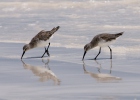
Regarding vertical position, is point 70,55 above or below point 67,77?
above

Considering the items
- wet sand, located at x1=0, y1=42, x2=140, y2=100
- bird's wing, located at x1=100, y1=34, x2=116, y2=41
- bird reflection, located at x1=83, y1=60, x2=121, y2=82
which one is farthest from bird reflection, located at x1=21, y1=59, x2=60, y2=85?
bird's wing, located at x1=100, y1=34, x2=116, y2=41

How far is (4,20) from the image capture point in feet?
67.9

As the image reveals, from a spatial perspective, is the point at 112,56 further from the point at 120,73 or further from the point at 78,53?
the point at 120,73

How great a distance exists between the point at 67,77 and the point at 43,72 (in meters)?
0.78

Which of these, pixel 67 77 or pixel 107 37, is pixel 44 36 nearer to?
pixel 107 37

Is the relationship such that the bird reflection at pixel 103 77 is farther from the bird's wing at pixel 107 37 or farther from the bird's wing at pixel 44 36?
the bird's wing at pixel 44 36

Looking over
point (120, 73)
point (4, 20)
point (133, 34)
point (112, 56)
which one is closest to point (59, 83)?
point (120, 73)

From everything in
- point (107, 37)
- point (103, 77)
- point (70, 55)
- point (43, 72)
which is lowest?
point (103, 77)

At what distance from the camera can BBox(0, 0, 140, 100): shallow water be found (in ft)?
29.3

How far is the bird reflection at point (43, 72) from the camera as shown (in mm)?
10078

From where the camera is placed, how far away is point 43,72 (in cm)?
1099

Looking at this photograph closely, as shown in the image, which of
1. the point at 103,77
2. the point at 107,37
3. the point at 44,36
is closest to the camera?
the point at 103,77

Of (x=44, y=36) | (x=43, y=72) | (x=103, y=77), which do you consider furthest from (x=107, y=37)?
(x=103, y=77)

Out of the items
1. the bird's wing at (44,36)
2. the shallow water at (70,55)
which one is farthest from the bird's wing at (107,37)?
the bird's wing at (44,36)
